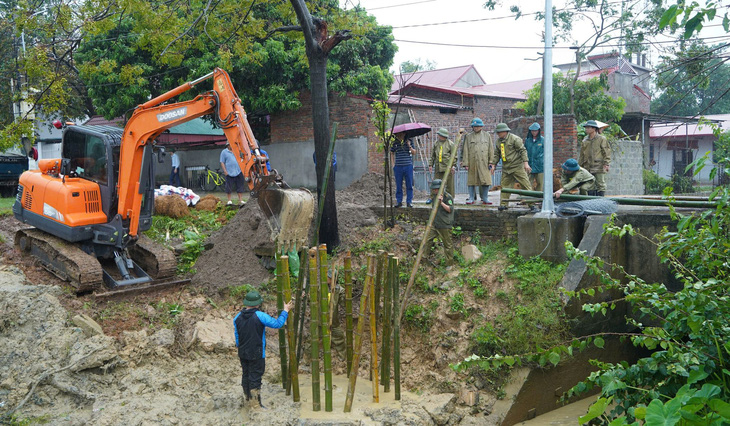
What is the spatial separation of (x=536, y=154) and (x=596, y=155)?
107cm

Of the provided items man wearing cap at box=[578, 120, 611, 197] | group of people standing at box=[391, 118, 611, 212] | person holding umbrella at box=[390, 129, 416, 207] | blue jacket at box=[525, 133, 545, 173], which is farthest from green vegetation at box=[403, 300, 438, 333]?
man wearing cap at box=[578, 120, 611, 197]

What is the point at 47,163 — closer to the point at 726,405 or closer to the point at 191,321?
the point at 191,321

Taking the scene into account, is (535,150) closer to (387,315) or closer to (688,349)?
(387,315)

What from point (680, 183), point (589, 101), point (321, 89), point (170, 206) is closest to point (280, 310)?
point (321, 89)

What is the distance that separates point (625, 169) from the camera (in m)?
15.6

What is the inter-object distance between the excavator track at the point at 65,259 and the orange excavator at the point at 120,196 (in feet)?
0.05

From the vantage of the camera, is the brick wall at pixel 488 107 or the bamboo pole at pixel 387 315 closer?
the bamboo pole at pixel 387 315

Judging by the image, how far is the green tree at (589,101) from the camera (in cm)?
1738

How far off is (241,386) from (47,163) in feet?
18.0

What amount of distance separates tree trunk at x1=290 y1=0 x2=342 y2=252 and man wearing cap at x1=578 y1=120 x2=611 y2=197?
470cm

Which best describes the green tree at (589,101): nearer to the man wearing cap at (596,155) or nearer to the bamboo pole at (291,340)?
the man wearing cap at (596,155)

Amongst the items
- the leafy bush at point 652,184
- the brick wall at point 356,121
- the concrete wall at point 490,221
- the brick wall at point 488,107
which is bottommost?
the concrete wall at point 490,221

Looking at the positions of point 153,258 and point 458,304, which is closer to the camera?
point 458,304

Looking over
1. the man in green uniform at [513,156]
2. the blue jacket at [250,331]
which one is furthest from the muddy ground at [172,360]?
the man in green uniform at [513,156]
